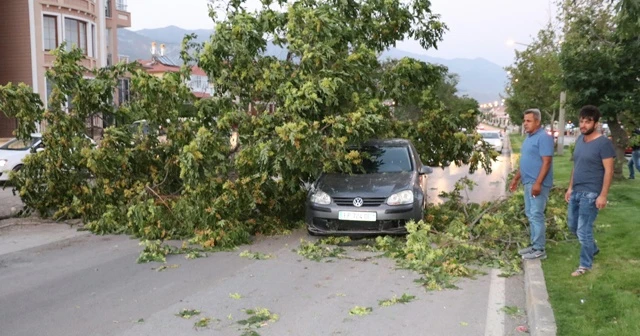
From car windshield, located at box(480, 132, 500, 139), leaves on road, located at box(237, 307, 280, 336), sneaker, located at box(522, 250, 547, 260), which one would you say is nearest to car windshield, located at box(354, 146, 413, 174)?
sneaker, located at box(522, 250, 547, 260)

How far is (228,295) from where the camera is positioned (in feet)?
21.3

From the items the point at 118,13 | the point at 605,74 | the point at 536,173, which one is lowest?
the point at 536,173

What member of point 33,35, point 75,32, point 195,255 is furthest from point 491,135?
point 195,255

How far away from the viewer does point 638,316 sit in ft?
17.1

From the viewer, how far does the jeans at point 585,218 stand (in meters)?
6.60

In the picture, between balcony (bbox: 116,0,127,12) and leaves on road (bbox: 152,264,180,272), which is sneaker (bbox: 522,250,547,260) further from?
balcony (bbox: 116,0,127,12)

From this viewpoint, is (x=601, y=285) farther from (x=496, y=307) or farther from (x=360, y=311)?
(x=360, y=311)

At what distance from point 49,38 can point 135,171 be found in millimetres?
23998

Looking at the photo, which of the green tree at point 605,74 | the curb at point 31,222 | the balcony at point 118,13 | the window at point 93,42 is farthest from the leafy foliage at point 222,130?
the balcony at point 118,13

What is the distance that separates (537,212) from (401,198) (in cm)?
216

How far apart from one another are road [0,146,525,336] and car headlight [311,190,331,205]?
31.3 inches

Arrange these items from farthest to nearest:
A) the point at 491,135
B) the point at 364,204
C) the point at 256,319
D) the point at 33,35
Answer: the point at 491,135 < the point at 33,35 < the point at 364,204 < the point at 256,319

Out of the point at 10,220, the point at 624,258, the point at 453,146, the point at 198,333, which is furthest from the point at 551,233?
the point at 10,220

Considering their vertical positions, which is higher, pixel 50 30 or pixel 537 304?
pixel 50 30
